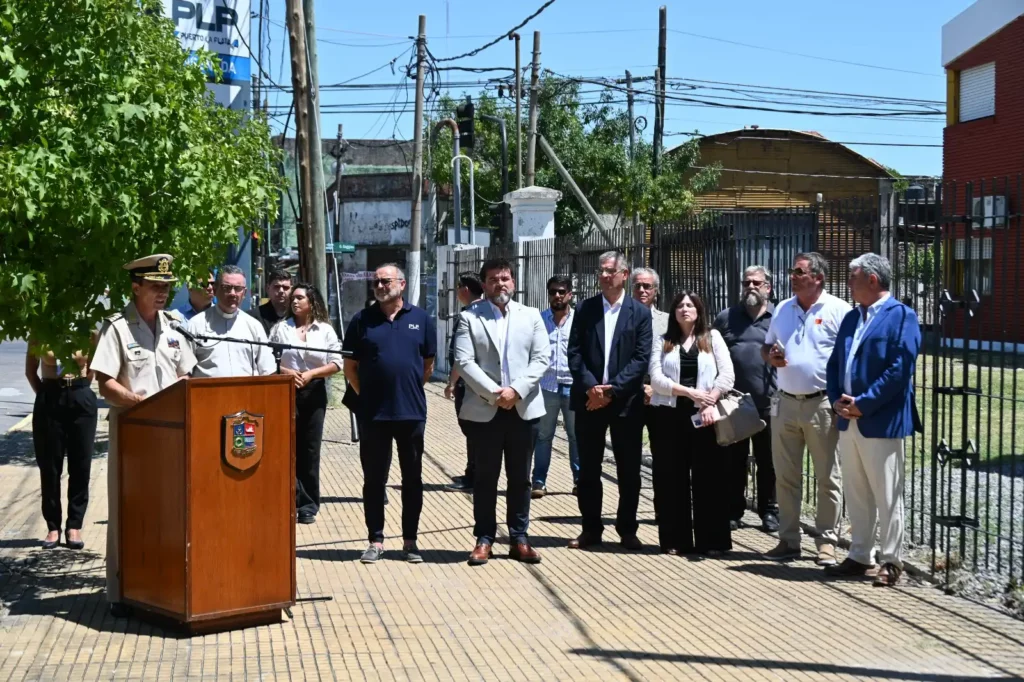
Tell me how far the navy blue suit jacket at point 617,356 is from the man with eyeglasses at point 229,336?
87.4 inches

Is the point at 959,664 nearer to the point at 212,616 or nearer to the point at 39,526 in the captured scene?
the point at 212,616

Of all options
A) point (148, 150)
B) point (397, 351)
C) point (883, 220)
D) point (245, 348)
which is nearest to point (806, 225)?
point (883, 220)

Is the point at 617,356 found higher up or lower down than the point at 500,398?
higher up

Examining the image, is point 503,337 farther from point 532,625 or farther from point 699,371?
point 532,625

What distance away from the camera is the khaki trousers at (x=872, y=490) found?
7.80 m

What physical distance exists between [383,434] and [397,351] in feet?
1.91

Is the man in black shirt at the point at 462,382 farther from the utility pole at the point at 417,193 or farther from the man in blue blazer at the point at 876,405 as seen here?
the utility pole at the point at 417,193

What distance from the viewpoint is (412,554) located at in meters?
8.72

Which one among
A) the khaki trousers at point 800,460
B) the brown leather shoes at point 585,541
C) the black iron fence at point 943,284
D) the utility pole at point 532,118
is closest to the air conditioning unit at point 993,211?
the black iron fence at point 943,284

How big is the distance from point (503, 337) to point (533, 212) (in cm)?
1178

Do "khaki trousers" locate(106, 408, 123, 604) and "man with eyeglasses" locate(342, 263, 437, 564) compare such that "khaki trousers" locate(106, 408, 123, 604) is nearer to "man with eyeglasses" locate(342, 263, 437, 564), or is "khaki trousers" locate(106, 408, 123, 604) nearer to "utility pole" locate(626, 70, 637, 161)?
"man with eyeglasses" locate(342, 263, 437, 564)

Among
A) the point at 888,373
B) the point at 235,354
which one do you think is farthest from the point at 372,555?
the point at 888,373

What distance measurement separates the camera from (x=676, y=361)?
9016mm

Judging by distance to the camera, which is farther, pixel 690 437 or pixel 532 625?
pixel 690 437
